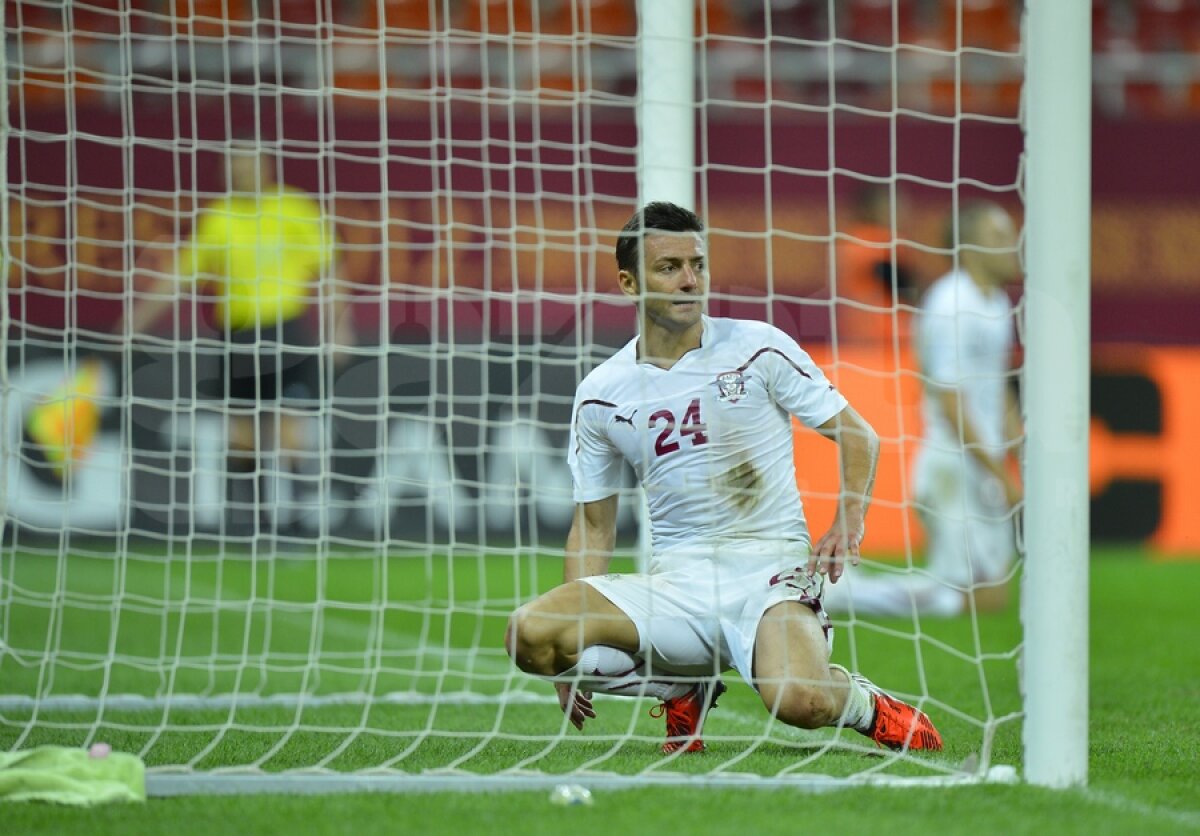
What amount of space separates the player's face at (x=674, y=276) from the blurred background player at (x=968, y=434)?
3.69 m

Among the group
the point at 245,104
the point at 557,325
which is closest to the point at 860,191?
the point at 557,325

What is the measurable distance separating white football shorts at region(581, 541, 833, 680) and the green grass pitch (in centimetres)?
24

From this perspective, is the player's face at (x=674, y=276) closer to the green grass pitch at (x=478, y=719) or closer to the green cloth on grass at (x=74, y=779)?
the green grass pitch at (x=478, y=719)

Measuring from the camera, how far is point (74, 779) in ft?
12.3

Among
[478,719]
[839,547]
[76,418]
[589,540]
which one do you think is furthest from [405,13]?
[839,547]

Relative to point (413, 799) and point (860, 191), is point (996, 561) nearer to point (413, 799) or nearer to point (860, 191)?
point (860, 191)

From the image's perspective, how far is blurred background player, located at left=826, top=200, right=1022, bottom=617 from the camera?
26.6ft

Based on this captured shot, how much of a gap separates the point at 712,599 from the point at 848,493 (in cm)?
48

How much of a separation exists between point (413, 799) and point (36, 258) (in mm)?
7249

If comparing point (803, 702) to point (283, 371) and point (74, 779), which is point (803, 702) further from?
point (283, 371)

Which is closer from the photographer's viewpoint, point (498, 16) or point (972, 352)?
point (972, 352)

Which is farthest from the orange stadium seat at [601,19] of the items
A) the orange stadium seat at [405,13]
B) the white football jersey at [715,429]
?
the white football jersey at [715,429]

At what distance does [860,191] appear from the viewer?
11.2 m

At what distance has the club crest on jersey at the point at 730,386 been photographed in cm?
453
